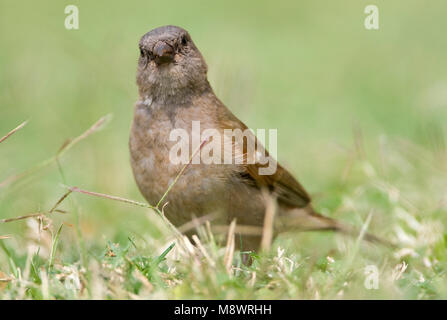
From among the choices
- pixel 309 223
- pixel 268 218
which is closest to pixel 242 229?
pixel 268 218

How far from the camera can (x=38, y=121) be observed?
8.63m

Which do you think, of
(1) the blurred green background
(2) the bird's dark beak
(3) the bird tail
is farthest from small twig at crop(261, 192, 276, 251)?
(2) the bird's dark beak

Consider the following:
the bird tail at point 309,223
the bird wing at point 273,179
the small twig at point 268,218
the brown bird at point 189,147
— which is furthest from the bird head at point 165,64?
the bird tail at point 309,223

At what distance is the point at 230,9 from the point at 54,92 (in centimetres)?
529

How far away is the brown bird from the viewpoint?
445 centimetres

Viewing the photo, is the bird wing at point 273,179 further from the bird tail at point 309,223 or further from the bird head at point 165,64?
the bird head at point 165,64

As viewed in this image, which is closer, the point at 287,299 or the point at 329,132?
the point at 287,299

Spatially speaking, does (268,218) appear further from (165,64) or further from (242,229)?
(165,64)

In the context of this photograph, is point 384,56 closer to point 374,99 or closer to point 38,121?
point 374,99

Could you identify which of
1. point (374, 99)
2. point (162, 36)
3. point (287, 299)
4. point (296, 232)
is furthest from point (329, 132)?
point (287, 299)

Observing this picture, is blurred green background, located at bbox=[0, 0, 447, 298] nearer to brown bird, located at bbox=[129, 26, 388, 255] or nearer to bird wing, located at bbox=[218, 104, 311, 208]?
brown bird, located at bbox=[129, 26, 388, 255]

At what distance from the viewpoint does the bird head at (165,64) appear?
15.2ft

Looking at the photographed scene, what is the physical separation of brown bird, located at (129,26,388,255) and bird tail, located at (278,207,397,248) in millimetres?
300

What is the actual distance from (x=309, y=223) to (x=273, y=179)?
1.89 feet
